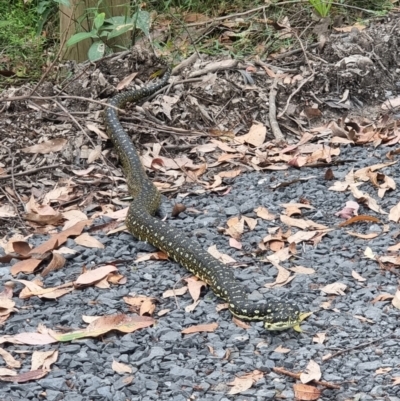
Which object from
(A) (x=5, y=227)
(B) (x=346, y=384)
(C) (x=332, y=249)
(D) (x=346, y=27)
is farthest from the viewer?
(D) (x=346, y=27)

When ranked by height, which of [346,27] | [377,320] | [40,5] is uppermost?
[40,5]

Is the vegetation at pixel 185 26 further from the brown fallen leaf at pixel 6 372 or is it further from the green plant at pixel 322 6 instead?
the brown fallen leaf at pixel 6 372

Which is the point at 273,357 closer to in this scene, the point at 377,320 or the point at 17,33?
the point at 377,320

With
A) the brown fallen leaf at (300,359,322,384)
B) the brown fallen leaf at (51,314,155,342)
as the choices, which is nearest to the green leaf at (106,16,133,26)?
the brown fallen leaf at (51,314,155,342)

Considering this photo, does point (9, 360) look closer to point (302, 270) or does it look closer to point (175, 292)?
point (175, 292)

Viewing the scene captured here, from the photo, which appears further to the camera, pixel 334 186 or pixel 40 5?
pixel 40 5

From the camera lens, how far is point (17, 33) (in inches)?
390

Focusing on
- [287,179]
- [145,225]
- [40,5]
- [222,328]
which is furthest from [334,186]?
[40,5]

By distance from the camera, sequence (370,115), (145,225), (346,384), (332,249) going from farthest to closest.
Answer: (370,115) < (145,225) < (332,249) < (346,384)

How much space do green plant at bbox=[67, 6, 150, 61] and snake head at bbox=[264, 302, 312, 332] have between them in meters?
4.47

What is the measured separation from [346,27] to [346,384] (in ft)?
20.3

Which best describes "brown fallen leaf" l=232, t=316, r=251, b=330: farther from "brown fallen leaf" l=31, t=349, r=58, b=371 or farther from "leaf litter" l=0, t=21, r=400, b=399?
"brown fallen leaf" l=31, t=349, r=58, b=371

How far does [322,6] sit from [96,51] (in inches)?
111

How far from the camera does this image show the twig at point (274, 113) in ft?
25.9
